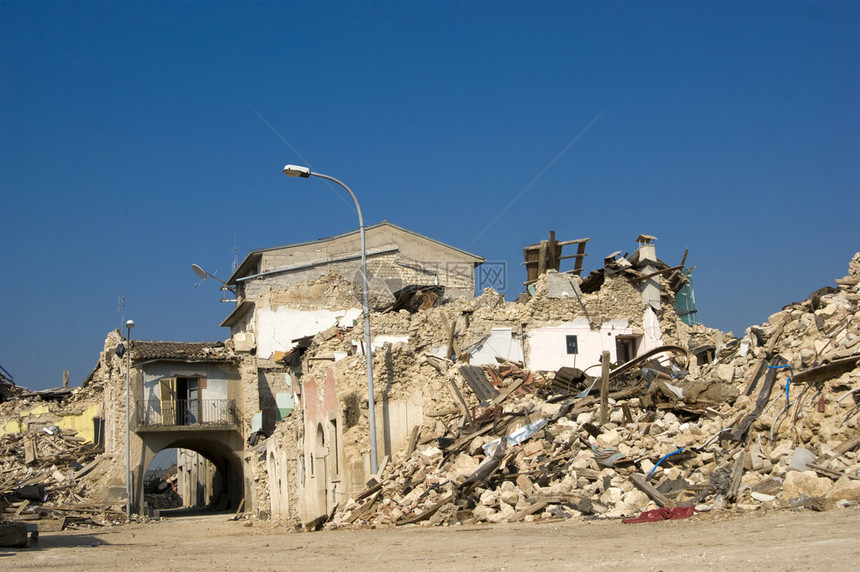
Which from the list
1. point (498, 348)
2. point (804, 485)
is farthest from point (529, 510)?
point (498, 348)

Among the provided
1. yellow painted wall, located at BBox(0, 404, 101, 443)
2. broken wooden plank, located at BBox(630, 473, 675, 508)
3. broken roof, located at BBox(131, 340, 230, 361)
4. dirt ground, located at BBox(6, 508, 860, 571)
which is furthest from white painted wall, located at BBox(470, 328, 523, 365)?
yellow painted wall, located at BBox(0, 404, 101, 443)

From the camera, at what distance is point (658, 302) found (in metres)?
29.3

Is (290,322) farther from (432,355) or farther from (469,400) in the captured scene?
(469,400)

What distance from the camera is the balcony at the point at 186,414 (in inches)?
1457

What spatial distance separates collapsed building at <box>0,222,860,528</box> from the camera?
526 inches

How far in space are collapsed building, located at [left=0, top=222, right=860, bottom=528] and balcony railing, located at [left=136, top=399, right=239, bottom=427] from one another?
8 centimetres

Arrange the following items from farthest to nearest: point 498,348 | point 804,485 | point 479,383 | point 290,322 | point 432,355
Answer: point 290,322, point 498,348, point 432,355, point 479,383, point 804,485

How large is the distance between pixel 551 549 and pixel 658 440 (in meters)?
5.46

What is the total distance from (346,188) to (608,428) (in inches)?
323

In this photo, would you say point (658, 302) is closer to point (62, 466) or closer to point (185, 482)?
point (62, 466)

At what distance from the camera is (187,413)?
125 ft

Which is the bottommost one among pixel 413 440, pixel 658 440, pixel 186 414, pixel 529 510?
pixel 529 510

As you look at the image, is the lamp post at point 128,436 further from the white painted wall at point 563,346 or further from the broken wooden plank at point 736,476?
the broken wooden plank at point 736,476

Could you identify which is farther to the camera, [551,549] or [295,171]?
[295,171]
